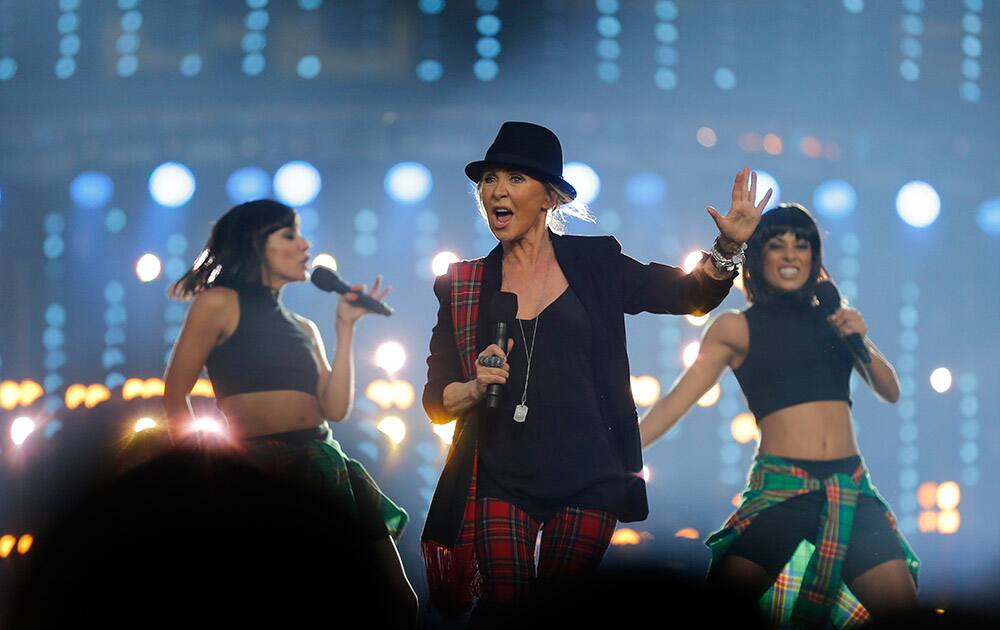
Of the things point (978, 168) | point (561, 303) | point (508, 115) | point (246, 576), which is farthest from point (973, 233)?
point (246, 576)

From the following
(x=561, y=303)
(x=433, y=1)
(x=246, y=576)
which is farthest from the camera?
(x=433, y=1)

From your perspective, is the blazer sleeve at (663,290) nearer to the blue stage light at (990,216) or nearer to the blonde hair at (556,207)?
the blonde hair at (556,207)

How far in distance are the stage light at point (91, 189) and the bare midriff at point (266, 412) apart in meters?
1.58

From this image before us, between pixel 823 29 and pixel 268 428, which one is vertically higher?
pixel 823 29

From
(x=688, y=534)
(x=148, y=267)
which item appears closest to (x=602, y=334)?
(x=688, y=534)

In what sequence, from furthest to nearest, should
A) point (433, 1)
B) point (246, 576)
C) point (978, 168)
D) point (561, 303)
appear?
1. point (978, 168)
2. point (433, 1)
3. point (246, 576)
4. point (561, 303)

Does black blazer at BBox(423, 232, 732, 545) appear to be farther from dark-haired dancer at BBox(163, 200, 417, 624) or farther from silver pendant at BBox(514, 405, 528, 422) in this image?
dark-haired dancer at BBox(163, 200, 417, 624)

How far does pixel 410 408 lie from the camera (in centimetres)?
522

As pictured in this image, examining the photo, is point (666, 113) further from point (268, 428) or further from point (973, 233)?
point (268, 428)

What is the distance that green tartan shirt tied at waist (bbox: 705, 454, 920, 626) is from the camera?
374 cm

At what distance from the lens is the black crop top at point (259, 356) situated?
409 centimetres

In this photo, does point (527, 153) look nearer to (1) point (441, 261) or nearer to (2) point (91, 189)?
(1) point (441, 261)

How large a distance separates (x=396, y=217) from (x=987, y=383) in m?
3.24

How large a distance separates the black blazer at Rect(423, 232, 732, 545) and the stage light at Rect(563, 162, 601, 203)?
2.16m
